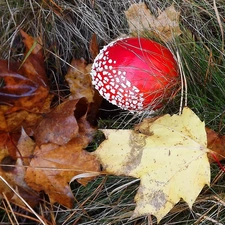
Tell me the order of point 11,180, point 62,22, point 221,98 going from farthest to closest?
point 62,22
point 11,180
point 221,98

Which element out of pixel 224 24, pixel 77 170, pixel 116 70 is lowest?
pixel 77 170

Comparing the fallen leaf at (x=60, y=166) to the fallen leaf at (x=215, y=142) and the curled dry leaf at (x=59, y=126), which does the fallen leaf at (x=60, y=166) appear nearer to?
the curled dry leaf at (x=59, y=126)

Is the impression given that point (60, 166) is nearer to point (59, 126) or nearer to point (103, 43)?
point (59, 126)

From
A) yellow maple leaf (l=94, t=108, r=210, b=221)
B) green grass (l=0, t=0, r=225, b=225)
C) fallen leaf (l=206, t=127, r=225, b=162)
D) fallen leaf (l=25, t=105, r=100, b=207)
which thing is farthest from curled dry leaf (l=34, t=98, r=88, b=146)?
fallen leaf (l=206, t=127, r=225, b=162)

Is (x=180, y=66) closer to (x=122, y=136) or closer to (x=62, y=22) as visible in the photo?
(x=122, y=136)

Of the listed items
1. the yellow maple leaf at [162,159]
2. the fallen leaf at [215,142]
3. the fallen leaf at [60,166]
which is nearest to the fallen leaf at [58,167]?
the fallen leaf at [60,166]

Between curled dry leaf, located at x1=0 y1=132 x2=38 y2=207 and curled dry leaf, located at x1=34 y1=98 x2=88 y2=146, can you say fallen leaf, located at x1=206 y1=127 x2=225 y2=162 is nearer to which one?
curled dry leaf, located at x1=34 y1=98 x2=88 y2=146

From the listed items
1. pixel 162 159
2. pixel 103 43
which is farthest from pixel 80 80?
pixel 162 159

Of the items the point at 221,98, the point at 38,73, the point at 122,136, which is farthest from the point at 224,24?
the point at 38,73
